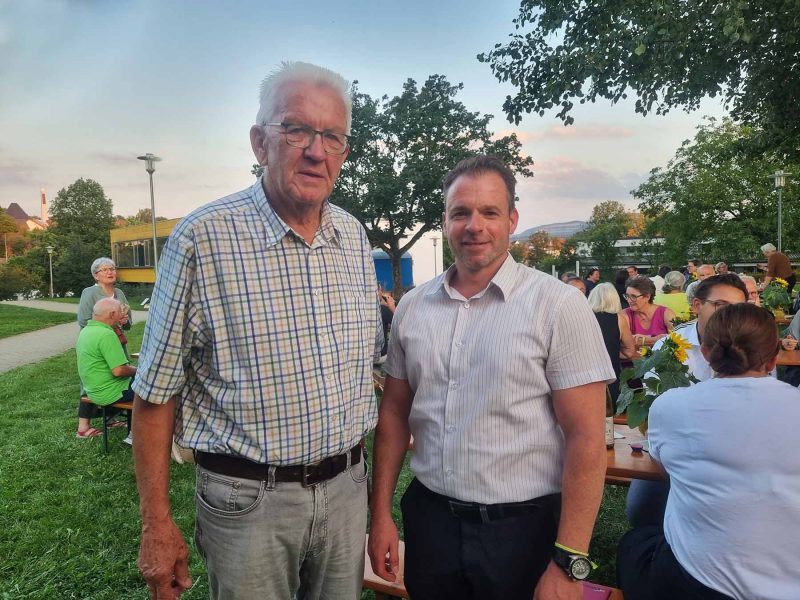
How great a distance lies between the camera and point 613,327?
5.46 m

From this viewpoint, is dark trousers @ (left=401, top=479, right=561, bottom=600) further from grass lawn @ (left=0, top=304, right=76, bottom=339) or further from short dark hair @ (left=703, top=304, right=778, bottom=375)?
grass lawn @ (left=0, top=304, right=76, bottom=339)

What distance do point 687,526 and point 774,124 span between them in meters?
8.77

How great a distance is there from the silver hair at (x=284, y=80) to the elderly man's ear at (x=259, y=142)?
23 millimetres

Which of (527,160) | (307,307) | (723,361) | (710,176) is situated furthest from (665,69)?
(710,176)

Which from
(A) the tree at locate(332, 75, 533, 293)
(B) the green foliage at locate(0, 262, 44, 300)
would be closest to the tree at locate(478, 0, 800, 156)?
(A) the tree at locate(332, 75, 533, 293)

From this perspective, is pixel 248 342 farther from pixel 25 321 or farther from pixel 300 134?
pixel 25 321

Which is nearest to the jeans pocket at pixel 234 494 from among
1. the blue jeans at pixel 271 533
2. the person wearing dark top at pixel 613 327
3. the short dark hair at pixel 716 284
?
the blue jeans at pixel 271 533

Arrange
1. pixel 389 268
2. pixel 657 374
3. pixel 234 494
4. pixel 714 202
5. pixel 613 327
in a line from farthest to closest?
pixel 389 268, pixel 714 202, pixel 613 327, pixel 657 374, pixel 234 494

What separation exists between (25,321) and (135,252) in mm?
27314

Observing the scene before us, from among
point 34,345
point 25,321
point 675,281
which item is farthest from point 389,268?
point 675,281

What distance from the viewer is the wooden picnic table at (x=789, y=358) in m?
5.34

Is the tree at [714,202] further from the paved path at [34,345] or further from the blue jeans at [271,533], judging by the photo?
the blue jeans at [271,533]

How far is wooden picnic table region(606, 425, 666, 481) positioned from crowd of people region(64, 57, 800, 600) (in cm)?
78

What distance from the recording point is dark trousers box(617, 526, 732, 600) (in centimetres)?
200
